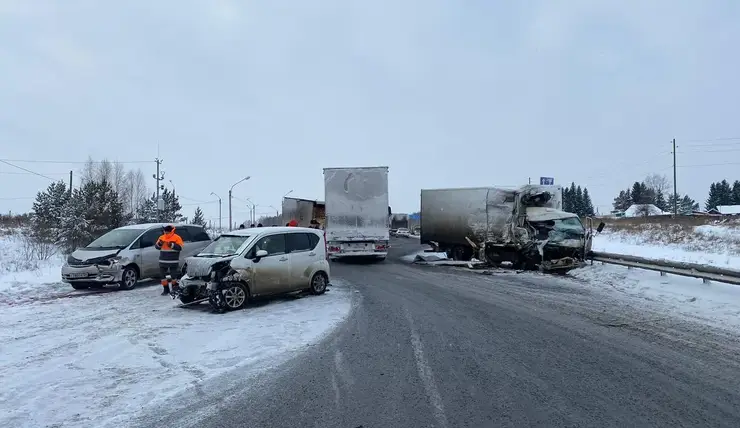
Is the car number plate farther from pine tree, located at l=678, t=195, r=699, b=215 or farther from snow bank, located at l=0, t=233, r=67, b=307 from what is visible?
pine tree, located at l=678, t=195, r=699, b=215

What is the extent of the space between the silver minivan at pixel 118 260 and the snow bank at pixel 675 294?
12.6 m

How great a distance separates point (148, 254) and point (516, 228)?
41.8ft

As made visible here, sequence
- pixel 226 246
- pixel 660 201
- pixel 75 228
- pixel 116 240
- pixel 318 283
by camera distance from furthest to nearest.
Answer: pixel 660 201 < pixel 75 228 < pixel 116 240 < pixel 318 283 < pixel 226 246

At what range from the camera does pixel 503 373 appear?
6047mm

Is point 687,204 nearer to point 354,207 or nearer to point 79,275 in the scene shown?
point 354,207

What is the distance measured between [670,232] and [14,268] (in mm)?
37004

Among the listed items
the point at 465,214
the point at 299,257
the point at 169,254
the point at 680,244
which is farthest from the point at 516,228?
the point at 680,244

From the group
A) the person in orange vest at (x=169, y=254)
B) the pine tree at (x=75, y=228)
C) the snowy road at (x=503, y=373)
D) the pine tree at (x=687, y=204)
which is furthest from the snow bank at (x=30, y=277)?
the pine tree at (x=687, y=204)

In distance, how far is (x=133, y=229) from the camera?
50.4 ft

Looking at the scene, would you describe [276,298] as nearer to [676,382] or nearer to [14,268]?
[676,382]

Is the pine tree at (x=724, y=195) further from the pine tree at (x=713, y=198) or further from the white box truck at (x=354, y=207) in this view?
the white box truck at (x=354, y=207)

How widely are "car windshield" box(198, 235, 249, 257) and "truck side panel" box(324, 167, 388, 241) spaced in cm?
936

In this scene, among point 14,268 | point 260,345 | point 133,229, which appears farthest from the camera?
point 14,268

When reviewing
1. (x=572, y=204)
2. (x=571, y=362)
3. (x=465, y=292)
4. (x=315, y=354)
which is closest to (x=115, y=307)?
(x=315, y=354)
